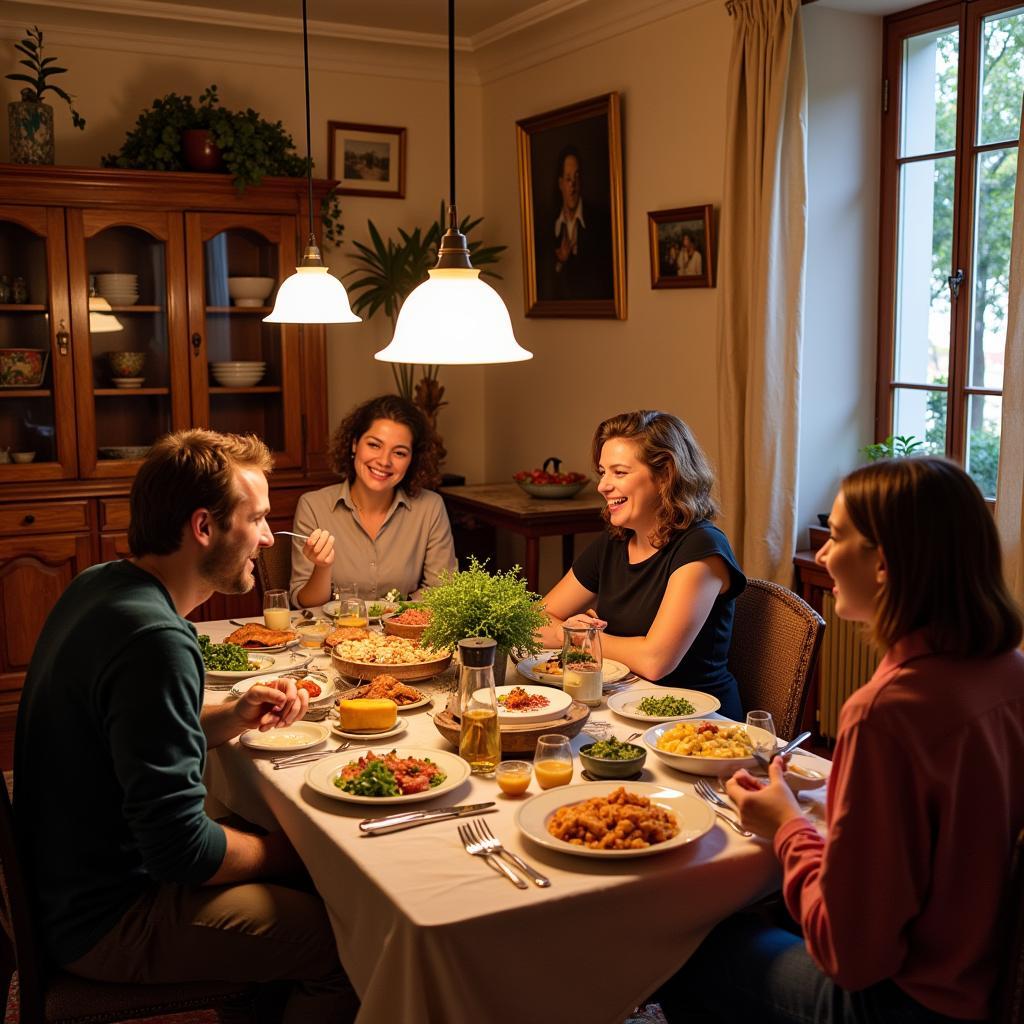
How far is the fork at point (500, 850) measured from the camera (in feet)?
5.20

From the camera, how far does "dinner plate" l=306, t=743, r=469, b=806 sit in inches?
71.9

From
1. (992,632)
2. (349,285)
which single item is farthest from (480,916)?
(349,285)

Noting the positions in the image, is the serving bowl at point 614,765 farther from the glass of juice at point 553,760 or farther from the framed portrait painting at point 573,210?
the framed portrait painting at point 573,210

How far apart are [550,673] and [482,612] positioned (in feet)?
0.90

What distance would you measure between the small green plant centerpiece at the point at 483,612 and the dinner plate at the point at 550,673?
13cm

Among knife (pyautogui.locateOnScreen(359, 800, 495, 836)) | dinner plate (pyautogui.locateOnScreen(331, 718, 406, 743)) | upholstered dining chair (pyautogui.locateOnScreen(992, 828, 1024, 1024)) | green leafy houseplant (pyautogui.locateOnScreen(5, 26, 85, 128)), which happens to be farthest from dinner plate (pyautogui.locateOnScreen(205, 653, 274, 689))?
green leafy houseplant (pyautogui.locateOnScreen(5, 26, 85, 128))

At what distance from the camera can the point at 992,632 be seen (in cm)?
146

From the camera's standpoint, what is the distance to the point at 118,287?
177 inches

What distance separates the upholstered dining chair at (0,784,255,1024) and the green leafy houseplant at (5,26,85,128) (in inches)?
132

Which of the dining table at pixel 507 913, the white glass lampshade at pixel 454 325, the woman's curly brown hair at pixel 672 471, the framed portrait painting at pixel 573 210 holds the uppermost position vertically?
the framed portrait painting at pixel 573 210

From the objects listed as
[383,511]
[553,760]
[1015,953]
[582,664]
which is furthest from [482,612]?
[383,511]

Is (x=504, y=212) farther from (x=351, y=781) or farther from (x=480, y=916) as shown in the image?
(x=480, y=916)

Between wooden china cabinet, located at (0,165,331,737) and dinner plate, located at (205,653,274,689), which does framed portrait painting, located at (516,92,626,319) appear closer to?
wooden china cabinet, located at (0,165,331,737)

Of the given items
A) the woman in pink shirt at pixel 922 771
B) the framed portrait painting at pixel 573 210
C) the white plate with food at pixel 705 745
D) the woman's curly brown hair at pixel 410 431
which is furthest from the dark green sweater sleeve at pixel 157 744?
the framed portrait painting at pixel 573 210
